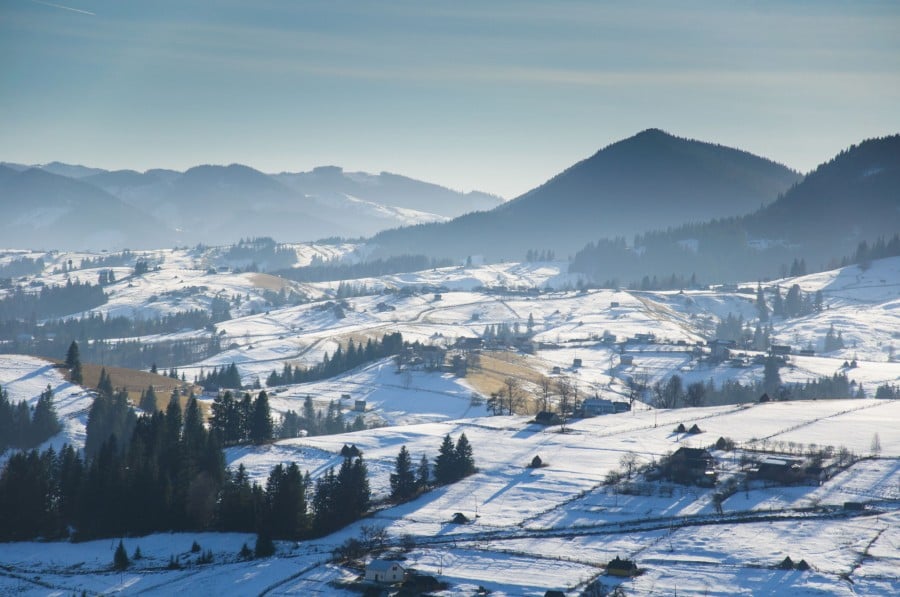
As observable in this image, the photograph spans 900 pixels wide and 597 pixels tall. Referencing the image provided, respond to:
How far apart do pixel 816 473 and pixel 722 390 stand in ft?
239

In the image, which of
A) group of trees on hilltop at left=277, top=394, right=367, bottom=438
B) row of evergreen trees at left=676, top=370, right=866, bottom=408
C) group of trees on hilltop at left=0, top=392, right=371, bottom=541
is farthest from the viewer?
row of evergreen trees at left=676, top=370, right=866, bottom=408

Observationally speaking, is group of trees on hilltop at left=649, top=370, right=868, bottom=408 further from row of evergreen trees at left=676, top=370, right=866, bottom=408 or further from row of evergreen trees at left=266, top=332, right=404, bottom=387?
row of evergreen trees at left=266, top=332, right=404, bottom=387

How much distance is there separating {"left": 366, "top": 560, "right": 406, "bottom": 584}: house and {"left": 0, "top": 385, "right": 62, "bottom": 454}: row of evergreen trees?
208 feet

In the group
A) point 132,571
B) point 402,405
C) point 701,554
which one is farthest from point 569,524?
point 402,405

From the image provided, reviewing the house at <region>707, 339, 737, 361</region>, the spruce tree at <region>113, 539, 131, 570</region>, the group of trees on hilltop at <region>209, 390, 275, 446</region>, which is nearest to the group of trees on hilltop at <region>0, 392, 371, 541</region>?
the spruce tree at <region>113, 539, 131, 570</region>

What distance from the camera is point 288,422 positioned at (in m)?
134

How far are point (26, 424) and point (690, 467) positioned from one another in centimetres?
7091

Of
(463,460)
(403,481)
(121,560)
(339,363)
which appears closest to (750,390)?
(339,363)

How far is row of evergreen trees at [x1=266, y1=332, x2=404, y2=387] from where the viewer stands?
17562cm

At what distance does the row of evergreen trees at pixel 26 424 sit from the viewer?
121500mm

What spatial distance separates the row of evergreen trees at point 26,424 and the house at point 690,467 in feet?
217

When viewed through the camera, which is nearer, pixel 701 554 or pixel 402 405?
pixel 701 554

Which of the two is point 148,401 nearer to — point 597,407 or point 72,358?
point 72,358

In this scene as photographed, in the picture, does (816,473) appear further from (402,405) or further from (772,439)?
(402,405)
